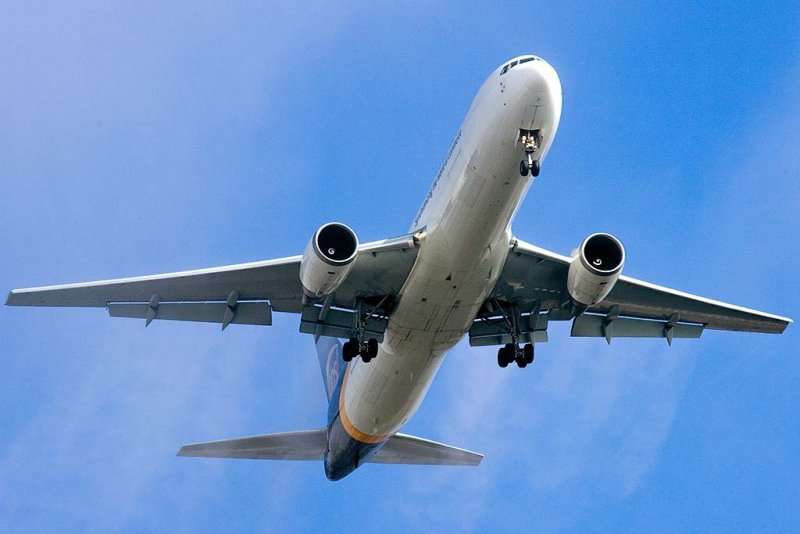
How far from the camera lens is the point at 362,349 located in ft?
79.2

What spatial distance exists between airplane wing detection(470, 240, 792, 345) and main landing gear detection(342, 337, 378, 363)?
10.6 ft

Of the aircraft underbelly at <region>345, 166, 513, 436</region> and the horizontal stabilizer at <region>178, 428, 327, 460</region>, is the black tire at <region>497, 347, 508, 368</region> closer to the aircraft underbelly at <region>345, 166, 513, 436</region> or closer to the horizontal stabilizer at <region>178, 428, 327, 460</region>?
the aircraft underbelly at <region>345, 166, 513, 436</region>

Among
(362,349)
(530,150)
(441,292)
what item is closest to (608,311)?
(441,292)

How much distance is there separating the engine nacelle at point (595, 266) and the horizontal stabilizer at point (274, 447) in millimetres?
10188

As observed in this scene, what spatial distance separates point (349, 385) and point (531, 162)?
883 cm

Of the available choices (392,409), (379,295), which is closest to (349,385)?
(392,409)

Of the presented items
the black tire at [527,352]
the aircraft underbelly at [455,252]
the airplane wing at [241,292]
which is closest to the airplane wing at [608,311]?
the black tire at [527,352]

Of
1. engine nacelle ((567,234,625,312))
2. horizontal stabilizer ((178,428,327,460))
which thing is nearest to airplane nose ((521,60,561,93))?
engine nacelle ((567,234,625,312))

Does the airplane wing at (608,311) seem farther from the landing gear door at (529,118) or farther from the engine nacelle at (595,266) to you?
the landing gear door at (529,118)

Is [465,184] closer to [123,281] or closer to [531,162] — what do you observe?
[531,162]

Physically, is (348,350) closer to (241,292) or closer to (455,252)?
(241,292)

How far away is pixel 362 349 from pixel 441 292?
2.68m

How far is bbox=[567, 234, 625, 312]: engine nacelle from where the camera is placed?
22.6 m

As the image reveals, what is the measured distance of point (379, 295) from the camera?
78.8 ft
